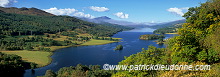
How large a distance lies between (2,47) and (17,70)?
42219 mm

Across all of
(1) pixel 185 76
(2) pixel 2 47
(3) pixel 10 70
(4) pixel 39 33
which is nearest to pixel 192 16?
(1) pixel 185 76

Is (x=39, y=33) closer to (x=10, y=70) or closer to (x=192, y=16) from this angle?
(x=10, y=70)

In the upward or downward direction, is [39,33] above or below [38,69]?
above

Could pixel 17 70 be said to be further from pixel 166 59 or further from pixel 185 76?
pixel 185 76

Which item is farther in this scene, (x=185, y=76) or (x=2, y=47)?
(x=2, y=47)

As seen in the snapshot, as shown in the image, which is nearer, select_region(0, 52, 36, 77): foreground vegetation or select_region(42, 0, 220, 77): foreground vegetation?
select_region(42, 0, 220, 77): foreground vegetation

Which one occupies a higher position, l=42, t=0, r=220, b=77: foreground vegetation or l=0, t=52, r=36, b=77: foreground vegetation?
l=42, t=0, r=220, b=77: foreground vegetation

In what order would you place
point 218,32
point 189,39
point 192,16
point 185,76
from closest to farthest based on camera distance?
1. point 185,76
2. point 218,32
3. point 189,39
4. point 192,16

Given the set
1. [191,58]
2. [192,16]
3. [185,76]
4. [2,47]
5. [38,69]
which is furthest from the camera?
[2,47]

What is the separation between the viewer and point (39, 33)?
148 m

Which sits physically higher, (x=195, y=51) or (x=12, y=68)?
(x=195, y=51)

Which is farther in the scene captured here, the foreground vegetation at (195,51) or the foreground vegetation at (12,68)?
the foreground vegetation at (12,68)

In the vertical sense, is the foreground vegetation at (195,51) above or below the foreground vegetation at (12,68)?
above

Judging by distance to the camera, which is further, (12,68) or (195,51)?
(12,68)
